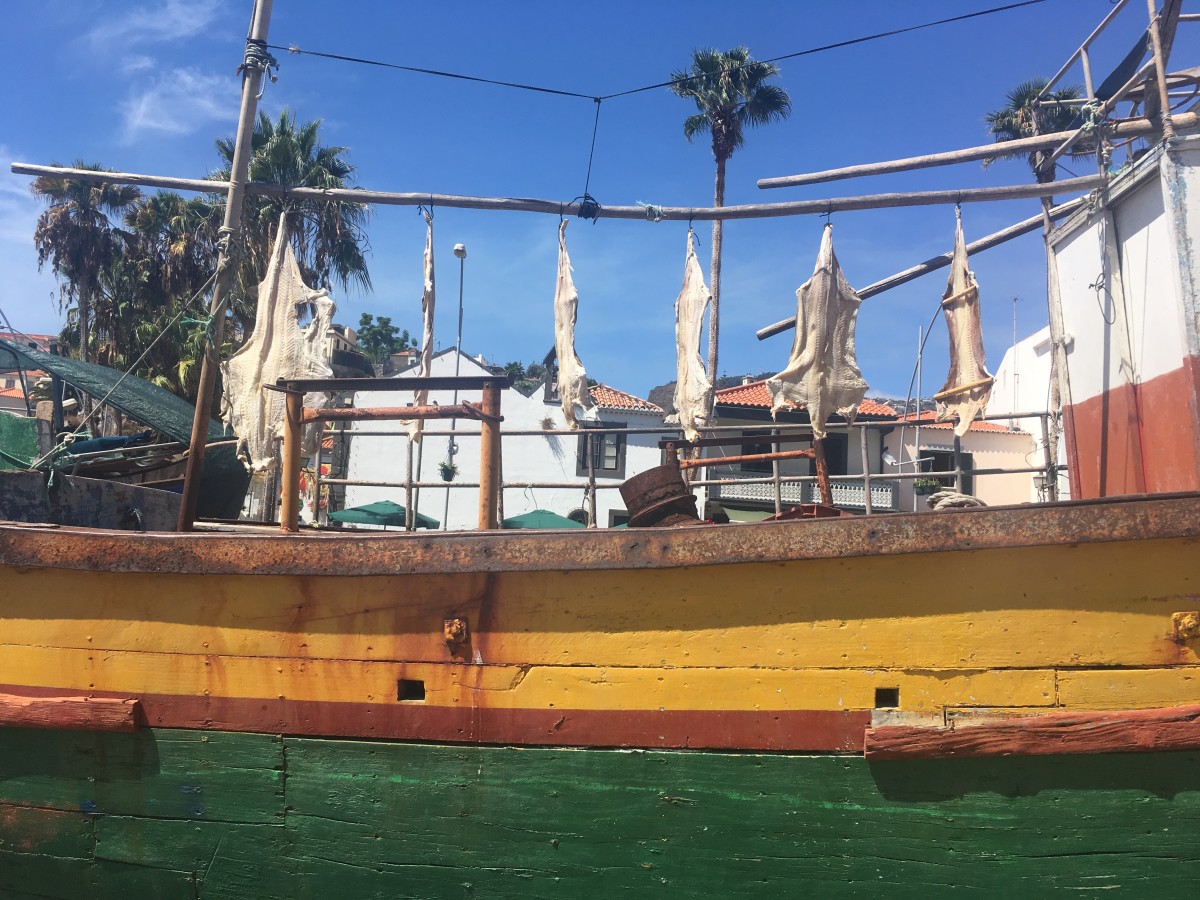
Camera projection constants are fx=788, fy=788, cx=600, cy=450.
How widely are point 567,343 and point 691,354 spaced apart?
0.85 metres

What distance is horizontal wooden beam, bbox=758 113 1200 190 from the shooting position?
5062mm

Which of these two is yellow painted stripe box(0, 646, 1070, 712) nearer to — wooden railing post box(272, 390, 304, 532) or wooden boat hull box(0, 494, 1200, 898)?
wooden boat hull box(0, 494, 1200, 898)

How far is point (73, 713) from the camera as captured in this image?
323 centimetres

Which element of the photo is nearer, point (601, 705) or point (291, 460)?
point (601, 705)

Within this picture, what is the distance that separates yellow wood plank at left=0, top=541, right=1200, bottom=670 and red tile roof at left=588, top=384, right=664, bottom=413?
20.7 meters

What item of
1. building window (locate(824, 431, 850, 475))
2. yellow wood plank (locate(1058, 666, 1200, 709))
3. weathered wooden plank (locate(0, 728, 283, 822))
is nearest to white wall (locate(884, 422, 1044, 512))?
building window (locate(824, 431, 850, 475))

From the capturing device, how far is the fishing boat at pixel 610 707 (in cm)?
273

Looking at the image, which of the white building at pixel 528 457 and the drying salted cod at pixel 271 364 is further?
the white building at pixel 528 457

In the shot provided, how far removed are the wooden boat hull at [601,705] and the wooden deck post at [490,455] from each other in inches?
14.6

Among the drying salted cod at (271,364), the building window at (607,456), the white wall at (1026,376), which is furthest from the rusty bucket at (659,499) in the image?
the white wall at (1026,376)

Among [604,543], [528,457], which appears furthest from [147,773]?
[528,457]

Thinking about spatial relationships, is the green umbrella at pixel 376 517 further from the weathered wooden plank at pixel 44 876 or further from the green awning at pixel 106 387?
the weathered wooden plank at pixel 44 876

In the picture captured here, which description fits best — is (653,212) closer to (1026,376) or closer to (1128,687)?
(1128,687)

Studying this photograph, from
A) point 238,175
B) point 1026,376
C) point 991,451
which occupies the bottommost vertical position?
point 238,175
